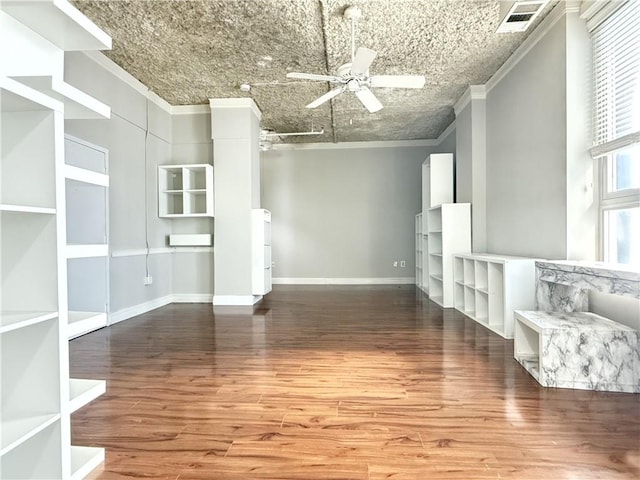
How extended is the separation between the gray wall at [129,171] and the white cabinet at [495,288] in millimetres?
4288

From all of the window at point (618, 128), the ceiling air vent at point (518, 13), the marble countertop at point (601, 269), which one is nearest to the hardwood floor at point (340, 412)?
the marble countertop at point (601, 269)

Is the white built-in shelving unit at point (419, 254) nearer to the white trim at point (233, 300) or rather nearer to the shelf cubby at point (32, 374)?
the white trim at point (233, 300)

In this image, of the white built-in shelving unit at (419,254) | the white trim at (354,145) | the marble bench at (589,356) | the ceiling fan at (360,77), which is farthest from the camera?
the white trim at (354,145)

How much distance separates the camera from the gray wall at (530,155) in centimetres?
308

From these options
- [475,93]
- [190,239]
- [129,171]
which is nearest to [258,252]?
[190,239]

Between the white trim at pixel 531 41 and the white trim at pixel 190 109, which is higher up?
the white trim at pixel 190 109

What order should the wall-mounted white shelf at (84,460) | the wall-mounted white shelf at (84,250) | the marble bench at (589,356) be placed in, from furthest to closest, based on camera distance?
the marble bench at (589,356)
the wall-mounted white shelf at (84,460)
the wall-mounted white shelf at (84,250)

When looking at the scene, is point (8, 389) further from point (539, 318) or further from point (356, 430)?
point (539, 318)

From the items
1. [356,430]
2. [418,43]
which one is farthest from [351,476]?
[418,43]

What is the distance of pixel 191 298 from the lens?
18.0 ft

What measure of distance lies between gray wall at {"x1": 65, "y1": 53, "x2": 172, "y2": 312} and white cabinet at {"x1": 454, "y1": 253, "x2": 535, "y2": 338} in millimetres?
4288

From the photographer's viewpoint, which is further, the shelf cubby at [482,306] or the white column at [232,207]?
the white column at [232,207]

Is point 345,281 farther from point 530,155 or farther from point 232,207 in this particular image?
point 530,155

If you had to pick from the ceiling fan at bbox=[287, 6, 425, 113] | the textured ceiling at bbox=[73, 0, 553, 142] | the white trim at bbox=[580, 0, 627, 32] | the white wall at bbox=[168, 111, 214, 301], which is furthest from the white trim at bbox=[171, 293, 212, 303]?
the white trim at bbox=[580, 0, 627, 32]
